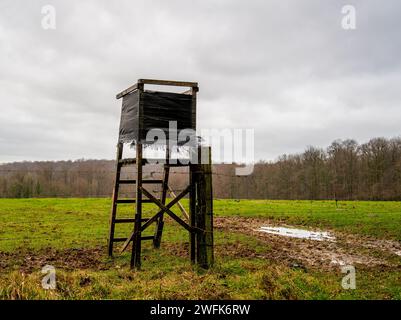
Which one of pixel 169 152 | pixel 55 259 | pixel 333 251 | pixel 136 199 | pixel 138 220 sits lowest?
pixel 333 251

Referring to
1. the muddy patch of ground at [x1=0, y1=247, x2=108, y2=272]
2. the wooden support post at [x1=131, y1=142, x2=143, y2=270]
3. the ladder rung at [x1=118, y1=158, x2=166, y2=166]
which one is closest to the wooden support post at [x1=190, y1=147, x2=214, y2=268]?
the ladder rung at [x1=118, y1=158, x2=166, y2=166]

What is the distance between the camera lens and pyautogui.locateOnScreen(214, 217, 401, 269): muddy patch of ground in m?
12.8

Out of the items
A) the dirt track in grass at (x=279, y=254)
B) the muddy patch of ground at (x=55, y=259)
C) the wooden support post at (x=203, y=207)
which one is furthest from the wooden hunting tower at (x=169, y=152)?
the dirt track in grass at (x=279, y=254)

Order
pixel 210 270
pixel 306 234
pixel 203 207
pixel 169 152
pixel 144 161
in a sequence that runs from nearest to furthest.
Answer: pixel 210 270 < pixel 203 207 < pixel 144 161 < pixel 169 152 < pixel 306 234

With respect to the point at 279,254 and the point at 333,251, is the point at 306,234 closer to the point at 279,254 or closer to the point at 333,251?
the point at 333,251

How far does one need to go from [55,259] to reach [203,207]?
5.43 meters

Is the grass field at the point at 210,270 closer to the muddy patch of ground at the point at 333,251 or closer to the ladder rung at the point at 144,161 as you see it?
the muddy patch of ground at the point at 333,251

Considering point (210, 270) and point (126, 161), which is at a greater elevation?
point (126, 161)

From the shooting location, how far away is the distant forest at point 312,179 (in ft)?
221

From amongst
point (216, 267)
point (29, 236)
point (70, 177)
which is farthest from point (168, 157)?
point (70, 177)

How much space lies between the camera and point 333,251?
49.4 ft

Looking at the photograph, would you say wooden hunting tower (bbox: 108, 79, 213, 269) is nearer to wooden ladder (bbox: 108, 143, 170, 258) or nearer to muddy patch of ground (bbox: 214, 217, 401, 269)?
wooden ladder (bbox: 108, 143, 170, 258)

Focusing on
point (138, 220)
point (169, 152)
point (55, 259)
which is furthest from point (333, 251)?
point (55, 259)

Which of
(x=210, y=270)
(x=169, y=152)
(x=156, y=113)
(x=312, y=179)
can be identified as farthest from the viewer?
(x=312, y=179)
